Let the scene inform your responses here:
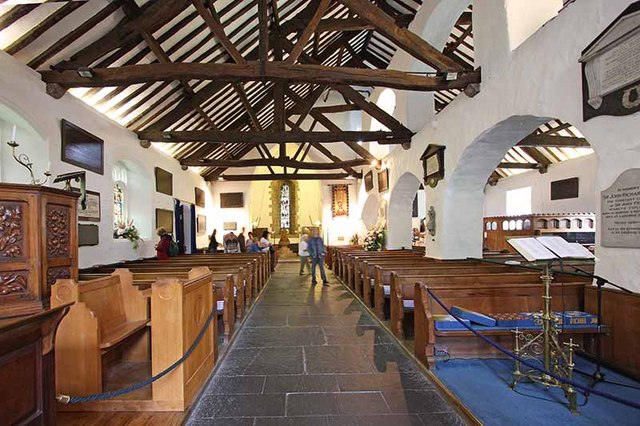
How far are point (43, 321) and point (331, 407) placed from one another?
196cm

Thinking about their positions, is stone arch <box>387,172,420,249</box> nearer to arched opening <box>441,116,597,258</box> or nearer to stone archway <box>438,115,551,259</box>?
arched opening <box>441,116,597,258</box>

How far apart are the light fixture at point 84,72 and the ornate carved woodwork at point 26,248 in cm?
260

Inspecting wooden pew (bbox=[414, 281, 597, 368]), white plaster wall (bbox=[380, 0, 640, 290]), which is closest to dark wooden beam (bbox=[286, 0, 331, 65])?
white plaster wall (bbox=[380, 0, 640, 290])

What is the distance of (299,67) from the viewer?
5.25 metres

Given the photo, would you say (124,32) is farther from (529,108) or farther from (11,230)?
(529,108)

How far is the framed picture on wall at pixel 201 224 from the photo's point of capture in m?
13.4

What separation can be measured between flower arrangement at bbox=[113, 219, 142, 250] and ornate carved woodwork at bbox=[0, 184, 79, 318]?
4772 mm

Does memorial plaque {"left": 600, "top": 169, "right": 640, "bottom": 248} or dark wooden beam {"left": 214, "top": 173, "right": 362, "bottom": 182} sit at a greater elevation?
dark wooden beam {"left": 214, "top": 173, "right": 362, "bottom": 182}

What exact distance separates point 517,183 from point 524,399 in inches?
528

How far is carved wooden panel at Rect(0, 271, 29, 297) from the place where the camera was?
2.58 m

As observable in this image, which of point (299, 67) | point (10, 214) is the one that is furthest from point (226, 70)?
point (10, 214)

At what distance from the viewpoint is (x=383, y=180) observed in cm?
1076

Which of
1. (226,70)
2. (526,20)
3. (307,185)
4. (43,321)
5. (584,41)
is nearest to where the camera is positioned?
(43,321)

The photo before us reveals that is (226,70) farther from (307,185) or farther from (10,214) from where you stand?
(307,185)
